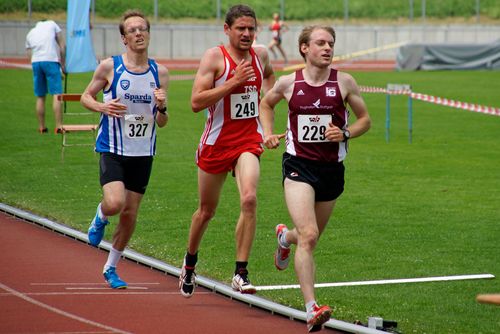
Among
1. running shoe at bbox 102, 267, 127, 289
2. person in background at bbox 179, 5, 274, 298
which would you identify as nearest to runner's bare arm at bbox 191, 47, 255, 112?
person in background at bbox 179, 5, 274, 298

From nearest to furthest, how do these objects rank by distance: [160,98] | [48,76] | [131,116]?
[160,98] < [131,116] < [48,76]

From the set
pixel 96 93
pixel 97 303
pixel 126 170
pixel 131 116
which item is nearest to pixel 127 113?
pixel 131 116

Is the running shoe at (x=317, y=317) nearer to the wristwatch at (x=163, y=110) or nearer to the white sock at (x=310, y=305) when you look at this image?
the white sock at (x=310, y=305)

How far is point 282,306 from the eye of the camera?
9.69 metres

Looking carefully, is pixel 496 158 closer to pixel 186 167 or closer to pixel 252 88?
pixel 186 167

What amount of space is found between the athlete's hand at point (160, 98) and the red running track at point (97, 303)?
5.11ft

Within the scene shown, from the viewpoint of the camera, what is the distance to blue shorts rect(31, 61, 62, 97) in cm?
2441

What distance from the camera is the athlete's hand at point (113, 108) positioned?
1037 centimetres

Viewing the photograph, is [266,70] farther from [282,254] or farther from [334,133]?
[282,254]

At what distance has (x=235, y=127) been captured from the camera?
1007 centimetres

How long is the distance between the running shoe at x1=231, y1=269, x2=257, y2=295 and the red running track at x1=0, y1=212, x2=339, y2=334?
0.16 m

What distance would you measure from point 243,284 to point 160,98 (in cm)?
169

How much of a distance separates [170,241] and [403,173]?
710 cm

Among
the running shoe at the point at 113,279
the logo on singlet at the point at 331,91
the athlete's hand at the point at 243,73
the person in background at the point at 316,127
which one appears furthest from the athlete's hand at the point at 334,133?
the running shoe at the point at 113,279
